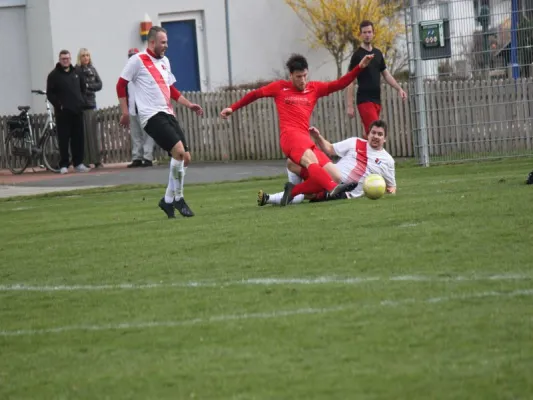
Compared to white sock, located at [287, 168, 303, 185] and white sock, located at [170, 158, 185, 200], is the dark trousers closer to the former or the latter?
white sock, located at [287, 168, 303, 185]

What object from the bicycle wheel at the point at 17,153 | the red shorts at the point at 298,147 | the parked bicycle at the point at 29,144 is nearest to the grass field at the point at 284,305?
the red shorts at the point at 298,147

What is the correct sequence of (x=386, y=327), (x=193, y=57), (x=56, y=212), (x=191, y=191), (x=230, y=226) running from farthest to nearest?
1. (x=193, y=57)
2. (x=191, y=191)
3. (x=56, y=212)
4. (x=230, y=226)
5. (x=386, y=327)

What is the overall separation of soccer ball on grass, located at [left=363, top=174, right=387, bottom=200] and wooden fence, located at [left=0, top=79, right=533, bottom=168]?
23.4 feet

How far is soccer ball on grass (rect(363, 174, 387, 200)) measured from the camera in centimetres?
1374

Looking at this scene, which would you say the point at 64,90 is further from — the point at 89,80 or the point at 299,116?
the point at 299,116

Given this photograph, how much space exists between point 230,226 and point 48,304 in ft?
12.8

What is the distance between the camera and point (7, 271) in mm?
10250

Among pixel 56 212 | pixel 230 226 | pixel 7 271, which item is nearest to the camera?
pixel 7 271

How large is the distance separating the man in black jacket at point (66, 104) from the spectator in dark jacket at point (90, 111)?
53cm

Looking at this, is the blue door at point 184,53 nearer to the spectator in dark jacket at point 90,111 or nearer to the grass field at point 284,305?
the spectator in dark jacket at point 90,111

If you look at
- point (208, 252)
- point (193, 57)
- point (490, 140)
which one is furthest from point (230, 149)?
point (208, 252)

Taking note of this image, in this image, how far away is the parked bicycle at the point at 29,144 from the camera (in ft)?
86.2

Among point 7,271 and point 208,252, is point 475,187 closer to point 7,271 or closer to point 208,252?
point 208,252

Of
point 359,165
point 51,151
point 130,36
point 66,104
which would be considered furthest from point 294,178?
point 130,36
